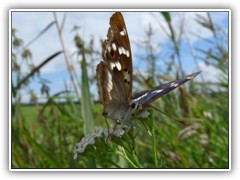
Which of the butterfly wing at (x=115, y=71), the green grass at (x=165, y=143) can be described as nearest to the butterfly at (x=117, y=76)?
the butterfly wing at (x=115, y=71)

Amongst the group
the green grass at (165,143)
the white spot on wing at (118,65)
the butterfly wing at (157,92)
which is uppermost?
the white spot on wing at (118,65)

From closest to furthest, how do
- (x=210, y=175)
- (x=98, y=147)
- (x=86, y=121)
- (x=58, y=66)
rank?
1. (x=98, y=147)
2. (x=86, y=121)
3. (x=210, y=175)
4. (x=58, y=66)

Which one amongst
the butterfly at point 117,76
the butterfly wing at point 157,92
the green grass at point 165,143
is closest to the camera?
the butterfly wing at point 157,92

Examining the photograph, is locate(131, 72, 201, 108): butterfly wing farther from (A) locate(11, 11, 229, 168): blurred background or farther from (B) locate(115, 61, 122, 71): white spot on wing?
(A) locate(11, 11, 229, 168): blurred background

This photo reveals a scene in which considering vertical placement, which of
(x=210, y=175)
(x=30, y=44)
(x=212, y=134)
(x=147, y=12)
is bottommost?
(x=210, y=175)

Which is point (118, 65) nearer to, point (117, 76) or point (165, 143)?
point (117, 76)

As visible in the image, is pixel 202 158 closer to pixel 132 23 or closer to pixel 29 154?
pixel 132 23

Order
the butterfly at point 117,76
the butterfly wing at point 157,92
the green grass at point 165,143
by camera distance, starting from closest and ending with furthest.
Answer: the butterfly wing at point 157,92 < the butterfly at point 117,76 < the green grass at point 165,143

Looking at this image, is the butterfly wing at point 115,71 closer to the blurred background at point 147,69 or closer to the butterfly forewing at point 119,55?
the butterfly forewing at point 119,55
